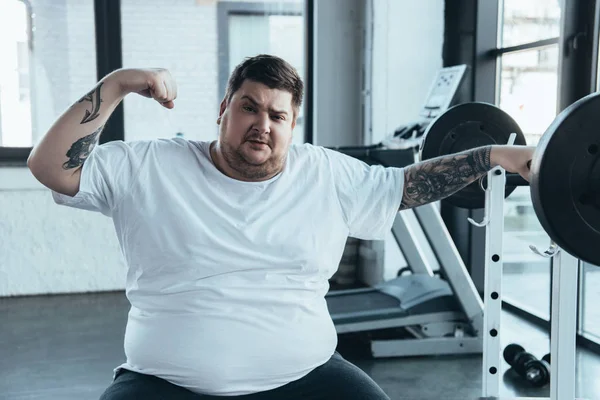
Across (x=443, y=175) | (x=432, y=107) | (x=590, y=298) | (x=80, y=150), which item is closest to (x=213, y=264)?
(x=80, y=150)

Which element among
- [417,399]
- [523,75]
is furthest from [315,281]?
[523,75]

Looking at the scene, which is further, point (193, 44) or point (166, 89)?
point (193, 44)

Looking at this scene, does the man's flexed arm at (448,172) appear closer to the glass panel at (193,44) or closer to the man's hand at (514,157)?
the man's hand at (514,157)

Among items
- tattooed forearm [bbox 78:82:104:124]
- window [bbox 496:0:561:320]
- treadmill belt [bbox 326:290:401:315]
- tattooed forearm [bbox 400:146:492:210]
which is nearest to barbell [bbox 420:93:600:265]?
tattooed forearm [bbox 400:146:492:210]

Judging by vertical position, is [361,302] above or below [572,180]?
below

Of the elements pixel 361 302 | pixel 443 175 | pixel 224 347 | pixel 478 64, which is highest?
pixel 478 64

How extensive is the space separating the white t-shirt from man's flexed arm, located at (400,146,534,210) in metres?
0.19

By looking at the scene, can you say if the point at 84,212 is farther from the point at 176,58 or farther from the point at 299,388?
the point at 299,388

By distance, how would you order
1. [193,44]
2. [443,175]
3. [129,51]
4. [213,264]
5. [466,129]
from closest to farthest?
[213,264] < [443,175] < [466,129] < [129,51] < [193,44]

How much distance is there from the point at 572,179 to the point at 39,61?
3290mm

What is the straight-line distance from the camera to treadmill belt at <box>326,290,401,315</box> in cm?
283

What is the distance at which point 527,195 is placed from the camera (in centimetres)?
321

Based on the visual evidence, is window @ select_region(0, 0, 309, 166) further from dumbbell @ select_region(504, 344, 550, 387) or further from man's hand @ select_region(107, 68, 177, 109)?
man's hand @ select_region(107, 68, 177, 109)

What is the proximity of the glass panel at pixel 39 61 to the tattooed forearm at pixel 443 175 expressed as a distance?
2.77 meters
